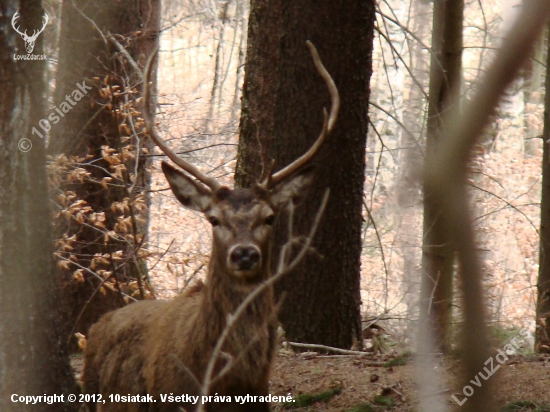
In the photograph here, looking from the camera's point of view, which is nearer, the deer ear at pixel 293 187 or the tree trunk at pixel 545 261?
the deer ear at pixel 293 187

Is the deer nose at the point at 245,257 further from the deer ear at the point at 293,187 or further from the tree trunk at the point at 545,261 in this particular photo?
the tree trunk at the point at 545,261

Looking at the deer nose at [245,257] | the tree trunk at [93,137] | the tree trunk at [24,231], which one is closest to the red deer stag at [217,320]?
the deer nose at [245,257]

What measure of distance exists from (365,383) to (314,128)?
2.22 m

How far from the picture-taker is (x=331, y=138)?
675 centimetres

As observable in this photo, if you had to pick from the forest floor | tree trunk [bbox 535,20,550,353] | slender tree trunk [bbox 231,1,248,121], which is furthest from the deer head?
slender tree trunk [bbox 231,1,248,121]

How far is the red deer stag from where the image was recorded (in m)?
4.80

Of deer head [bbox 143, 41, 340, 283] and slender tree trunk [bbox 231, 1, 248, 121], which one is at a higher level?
slender tree trunk [bbox 231, 1, 248, 121]

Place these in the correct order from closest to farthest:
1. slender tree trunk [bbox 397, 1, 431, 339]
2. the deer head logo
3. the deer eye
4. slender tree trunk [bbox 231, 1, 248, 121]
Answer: slender tree trunk [bbox 397, 1, 431, 339]
the deer head logo
the deer eye
slender tree trunk [bbox 231, 1, 248, 121]

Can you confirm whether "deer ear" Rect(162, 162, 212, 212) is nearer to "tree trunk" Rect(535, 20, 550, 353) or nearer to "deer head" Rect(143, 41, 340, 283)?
"deer head" Rect(143, 41, 340, 283)

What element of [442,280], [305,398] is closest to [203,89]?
[305,398]

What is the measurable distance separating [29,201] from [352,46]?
10.9 feet

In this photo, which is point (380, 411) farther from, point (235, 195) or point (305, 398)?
point (235, 195)

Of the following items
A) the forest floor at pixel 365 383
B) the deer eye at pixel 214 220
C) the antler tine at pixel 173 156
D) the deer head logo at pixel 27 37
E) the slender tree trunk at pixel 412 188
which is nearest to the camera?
the slender tree trunk at pixel 412 188

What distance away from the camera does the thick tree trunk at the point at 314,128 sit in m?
6.68
